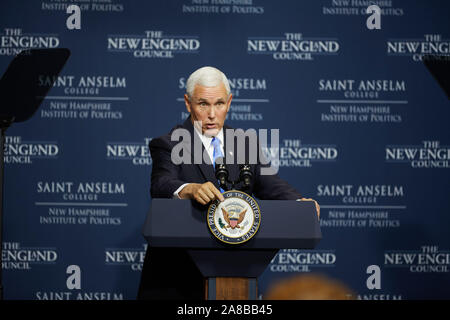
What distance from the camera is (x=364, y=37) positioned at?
3873 millimetres

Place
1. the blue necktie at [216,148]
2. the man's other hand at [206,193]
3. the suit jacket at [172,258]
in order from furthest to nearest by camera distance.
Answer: the blue necktie at [216,148], the suit jacket at [172,258], the man's other hand at [206,193]

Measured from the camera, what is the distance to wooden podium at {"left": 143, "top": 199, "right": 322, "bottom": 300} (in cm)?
173

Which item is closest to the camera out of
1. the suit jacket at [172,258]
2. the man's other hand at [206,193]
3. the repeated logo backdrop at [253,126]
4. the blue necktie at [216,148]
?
the man's other hand at [206,193]

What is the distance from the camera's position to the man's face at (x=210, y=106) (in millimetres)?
2230

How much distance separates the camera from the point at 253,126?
384cm

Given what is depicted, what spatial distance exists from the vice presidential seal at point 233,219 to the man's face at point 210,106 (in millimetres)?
596

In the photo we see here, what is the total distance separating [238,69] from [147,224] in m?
2.31

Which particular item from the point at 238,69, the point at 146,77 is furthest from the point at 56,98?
the point at 238,69

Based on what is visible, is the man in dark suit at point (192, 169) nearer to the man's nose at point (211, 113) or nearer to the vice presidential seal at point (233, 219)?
the man's nose at point (211, 113)

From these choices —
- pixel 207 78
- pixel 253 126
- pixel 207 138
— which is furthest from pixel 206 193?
pixel 253 126

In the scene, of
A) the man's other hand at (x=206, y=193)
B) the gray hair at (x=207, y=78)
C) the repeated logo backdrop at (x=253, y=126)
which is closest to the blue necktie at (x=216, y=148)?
the gray hair at (x=207, y=78)

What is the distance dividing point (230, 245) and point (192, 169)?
0.52 m
